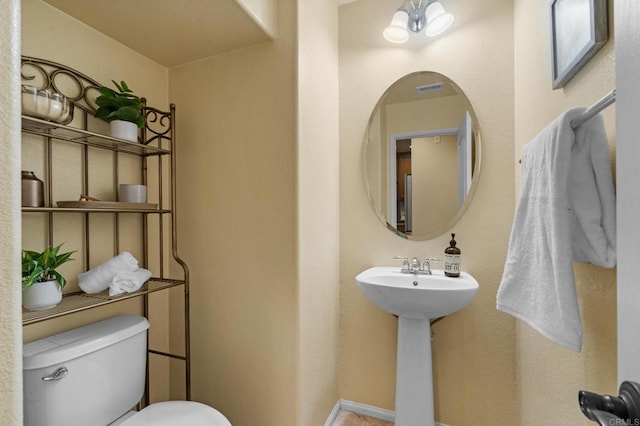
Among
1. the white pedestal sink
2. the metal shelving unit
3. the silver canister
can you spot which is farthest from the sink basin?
the silver canister

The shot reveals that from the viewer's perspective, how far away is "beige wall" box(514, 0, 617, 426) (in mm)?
703

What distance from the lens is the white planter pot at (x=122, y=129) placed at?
3.99ft

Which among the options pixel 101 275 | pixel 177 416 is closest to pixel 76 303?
pixel 101 275

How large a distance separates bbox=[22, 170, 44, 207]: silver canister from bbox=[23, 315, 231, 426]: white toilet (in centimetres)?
48

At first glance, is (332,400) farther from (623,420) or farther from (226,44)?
(226,44)

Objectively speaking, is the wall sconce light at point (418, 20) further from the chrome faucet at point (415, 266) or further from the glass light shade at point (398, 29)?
the chrome faucet at point (415, 266)

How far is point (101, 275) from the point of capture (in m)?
1.13

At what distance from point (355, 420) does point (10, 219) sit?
73.8 inches

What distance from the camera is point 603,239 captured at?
26.3 inches

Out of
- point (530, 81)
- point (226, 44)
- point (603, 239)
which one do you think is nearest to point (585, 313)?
point (603, 239)

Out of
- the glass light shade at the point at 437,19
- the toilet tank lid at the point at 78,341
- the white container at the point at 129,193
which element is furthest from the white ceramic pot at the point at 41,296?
the glass light shade at the point at 437,19

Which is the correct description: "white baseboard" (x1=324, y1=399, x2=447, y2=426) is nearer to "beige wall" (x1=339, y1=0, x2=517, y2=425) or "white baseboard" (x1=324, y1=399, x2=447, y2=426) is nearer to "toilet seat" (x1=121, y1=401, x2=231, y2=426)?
"beige wall" (x1=339, y1=0, x2=517, y2=425)

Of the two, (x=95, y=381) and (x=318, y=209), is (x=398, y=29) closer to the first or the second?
(x=318, y=209)

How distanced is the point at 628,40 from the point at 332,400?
189 cm
